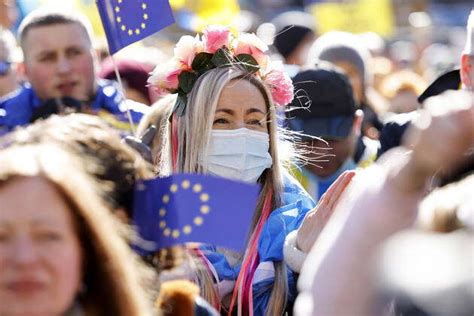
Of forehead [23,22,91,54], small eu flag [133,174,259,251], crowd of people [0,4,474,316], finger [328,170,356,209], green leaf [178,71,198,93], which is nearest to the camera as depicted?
crowd of people [0,4,474,316]

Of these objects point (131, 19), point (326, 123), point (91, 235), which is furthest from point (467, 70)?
point (91, 235)

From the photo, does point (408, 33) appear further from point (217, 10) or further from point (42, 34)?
point (42, 34)

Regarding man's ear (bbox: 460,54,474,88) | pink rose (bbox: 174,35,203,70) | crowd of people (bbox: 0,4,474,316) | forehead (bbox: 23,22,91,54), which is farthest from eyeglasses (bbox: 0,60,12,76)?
man's ear (bbox: 460,54,474,88)

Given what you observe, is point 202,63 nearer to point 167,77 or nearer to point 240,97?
point 167,77

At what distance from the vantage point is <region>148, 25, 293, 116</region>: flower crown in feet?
16.9

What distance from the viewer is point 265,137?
4984 millimetres

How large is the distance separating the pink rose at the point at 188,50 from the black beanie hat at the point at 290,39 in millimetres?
4494

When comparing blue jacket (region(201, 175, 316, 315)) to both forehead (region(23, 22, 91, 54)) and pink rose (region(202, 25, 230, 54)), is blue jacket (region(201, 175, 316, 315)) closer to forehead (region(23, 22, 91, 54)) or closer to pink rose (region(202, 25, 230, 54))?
pink rose (region(202, 25, 230, 54))

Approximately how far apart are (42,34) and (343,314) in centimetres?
466

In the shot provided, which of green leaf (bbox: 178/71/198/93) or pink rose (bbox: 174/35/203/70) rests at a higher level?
pink rose (bbox: 174/35/203/70)

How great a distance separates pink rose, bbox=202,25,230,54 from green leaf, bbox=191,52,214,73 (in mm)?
24

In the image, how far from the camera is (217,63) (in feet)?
17.0

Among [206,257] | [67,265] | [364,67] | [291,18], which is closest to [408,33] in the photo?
[291,18]

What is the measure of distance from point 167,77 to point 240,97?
0.37 meters
